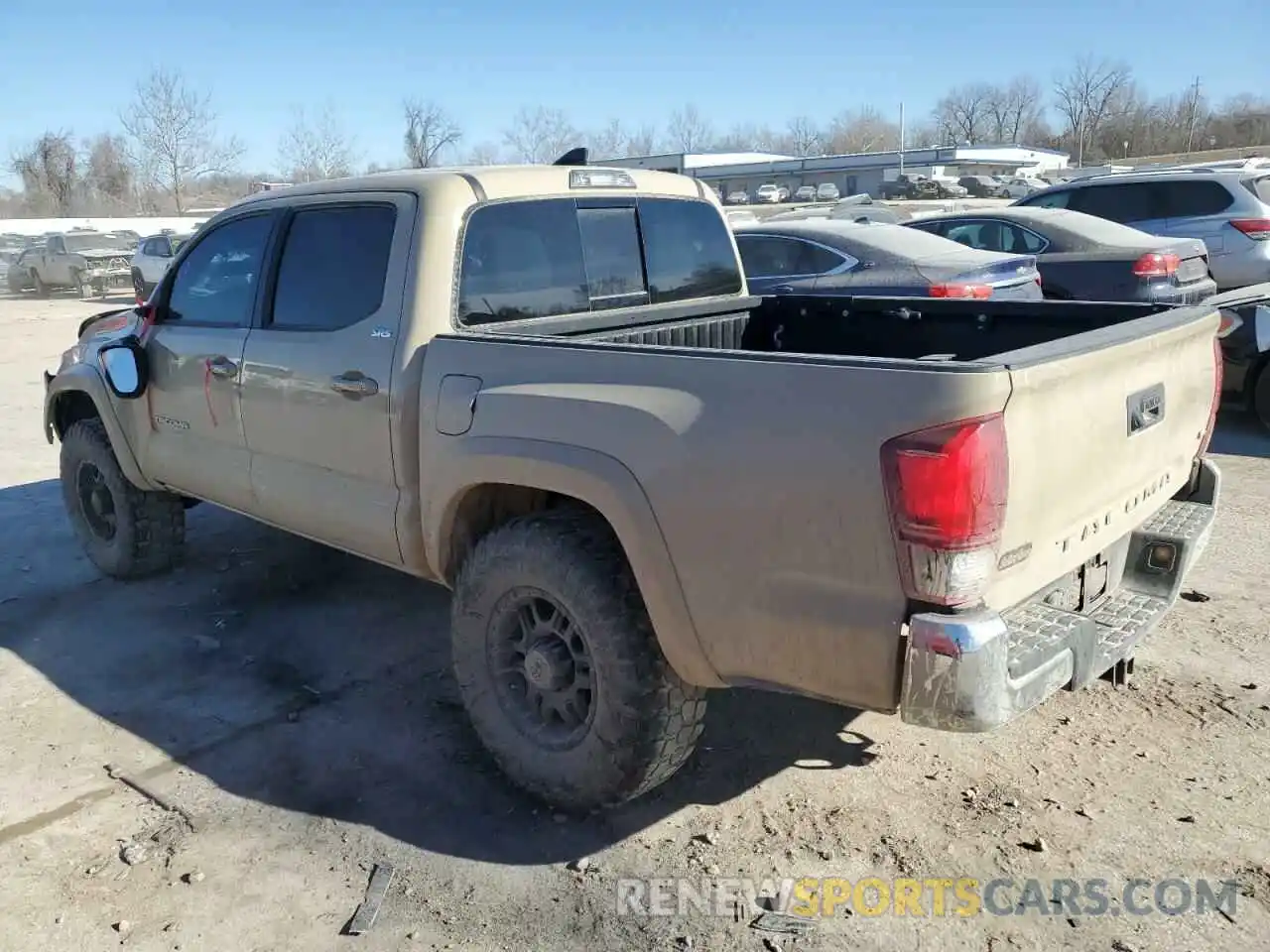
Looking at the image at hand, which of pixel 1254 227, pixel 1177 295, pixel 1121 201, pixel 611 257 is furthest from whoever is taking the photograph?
pixel 1121 201

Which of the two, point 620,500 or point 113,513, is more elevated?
point 620,500

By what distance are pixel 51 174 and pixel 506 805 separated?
247 ft

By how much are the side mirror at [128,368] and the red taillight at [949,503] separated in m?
3.95

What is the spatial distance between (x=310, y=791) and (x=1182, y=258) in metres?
8.74

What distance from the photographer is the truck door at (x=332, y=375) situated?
12.2ft

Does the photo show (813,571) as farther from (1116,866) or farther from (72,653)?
(72,653)

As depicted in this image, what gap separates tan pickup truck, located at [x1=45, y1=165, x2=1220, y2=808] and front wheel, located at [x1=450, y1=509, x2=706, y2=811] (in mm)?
11

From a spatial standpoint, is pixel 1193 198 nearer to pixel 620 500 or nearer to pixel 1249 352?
pixel 1249 352

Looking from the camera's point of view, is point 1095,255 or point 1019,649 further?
point 1095,255

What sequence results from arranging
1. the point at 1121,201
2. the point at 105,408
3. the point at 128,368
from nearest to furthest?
1. the point at 128,368
2. the point at 105,408
3. the point at 1121,201

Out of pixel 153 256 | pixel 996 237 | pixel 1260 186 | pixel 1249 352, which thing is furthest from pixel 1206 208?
pixel 153 256

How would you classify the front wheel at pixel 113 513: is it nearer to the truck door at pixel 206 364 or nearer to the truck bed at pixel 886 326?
the truck door at pixel 206 364

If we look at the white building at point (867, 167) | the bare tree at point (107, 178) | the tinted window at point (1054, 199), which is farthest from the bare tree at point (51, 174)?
the tinted window at point (1054, 199)

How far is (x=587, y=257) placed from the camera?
417 cm
